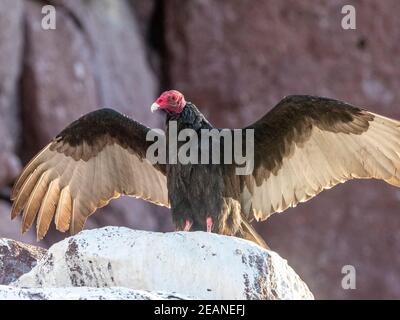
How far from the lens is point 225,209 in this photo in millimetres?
7121

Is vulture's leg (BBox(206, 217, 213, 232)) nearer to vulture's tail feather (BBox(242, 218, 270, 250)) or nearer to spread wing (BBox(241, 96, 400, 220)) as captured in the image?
vulture's tail feather (BBox(242, 218, 270, 250))

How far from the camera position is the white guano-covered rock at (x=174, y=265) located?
5.51 metres

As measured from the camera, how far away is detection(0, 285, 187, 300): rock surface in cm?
510

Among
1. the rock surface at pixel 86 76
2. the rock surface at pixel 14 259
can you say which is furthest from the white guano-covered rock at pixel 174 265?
the rock surface at pixel 86 76

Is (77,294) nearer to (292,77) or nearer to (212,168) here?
(212,168)

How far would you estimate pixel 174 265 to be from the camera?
560 centimetres

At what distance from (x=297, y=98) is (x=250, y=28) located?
4336 millimetres

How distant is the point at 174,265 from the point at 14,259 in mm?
1677

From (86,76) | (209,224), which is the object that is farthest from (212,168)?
(86,76)

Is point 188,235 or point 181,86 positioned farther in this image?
point 181,86

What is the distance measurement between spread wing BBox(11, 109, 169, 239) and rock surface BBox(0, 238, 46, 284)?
2.60 ft
